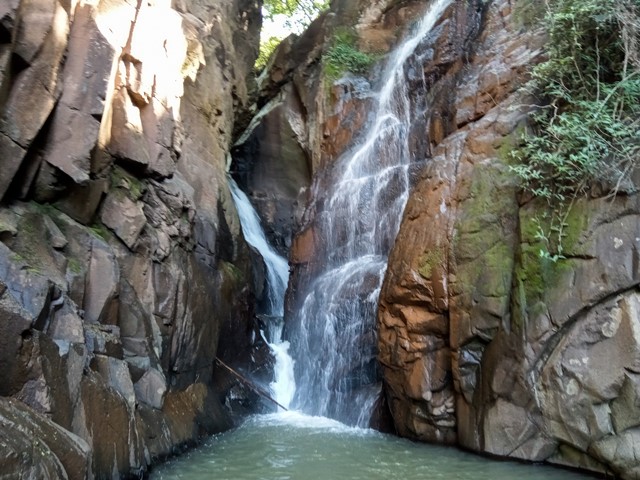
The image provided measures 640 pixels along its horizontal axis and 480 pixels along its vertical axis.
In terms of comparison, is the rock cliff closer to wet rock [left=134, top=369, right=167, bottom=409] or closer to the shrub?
the shrub

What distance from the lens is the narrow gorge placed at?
6.73 meters

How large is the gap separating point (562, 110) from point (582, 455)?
547 cm

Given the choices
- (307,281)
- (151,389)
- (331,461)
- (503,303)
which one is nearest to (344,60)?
(307,281)

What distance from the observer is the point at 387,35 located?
64.0ft

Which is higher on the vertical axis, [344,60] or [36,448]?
[344,60]

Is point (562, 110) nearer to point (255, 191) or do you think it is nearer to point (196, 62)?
point (196, 62)

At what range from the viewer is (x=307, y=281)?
575 inches

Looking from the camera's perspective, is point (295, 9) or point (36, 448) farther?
point (295, 9)

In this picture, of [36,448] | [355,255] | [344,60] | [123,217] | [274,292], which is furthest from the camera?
[344,60]

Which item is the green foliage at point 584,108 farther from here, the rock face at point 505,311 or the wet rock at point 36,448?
the wet rock at point 36,448

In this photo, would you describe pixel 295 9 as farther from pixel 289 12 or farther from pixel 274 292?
pixel 274 292

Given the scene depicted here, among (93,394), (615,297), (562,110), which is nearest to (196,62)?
(562,110)

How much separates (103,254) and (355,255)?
7.08 meters

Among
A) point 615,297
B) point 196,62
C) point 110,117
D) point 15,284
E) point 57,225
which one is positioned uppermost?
point 196,62
